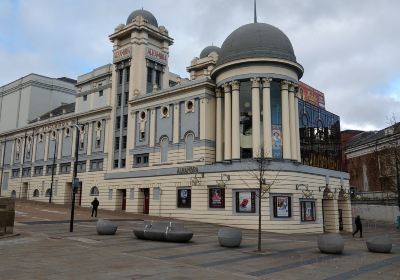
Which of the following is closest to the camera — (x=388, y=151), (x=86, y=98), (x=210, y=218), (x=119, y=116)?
(x=210, y=218)

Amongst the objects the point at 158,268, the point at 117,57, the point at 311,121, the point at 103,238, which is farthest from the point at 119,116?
the point at 158,268

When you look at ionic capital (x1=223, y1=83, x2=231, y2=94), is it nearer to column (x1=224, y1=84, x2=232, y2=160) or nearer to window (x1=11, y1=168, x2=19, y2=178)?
column (x1=224, y1=84, x2=232, y2=160)

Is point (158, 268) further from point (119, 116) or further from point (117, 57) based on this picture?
point (117, 57)

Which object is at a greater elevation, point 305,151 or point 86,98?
point 86,98

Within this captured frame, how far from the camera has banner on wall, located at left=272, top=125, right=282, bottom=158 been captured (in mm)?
37031

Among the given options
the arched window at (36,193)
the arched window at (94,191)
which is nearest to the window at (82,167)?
the arched window at (94,191)

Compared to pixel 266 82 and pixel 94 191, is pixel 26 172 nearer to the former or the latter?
pixel 94 191

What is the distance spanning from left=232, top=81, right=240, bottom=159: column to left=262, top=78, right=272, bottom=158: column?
2560mm

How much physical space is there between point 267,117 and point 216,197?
29.8 ft

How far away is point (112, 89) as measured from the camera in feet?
174

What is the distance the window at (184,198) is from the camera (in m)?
40.3

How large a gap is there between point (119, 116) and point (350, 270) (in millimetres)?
41407

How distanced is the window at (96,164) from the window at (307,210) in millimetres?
27487

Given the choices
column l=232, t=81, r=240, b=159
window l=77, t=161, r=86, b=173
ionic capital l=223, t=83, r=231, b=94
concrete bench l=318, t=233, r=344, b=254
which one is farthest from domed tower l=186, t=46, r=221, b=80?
concrete bench l=318, t=233, r=344, b=254
